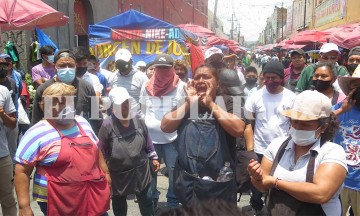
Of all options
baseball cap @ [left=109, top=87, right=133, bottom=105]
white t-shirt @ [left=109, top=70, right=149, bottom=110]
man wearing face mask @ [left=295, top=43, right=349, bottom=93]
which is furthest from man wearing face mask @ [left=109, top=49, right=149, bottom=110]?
man wearing face mask @ [left=295, top=43, right=349, bottom=93]

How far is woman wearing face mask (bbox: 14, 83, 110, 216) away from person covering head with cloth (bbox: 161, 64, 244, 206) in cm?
67

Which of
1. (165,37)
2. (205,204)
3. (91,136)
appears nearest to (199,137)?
(91,136)

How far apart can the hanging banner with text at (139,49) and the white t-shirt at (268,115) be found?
495 centimetres

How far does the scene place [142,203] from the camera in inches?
165

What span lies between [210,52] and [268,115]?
7.20 feet

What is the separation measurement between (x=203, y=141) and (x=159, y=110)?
1.74 metres

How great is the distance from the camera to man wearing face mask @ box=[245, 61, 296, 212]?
434 centimetres

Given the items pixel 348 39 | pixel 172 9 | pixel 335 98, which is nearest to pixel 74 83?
pixel 335 98

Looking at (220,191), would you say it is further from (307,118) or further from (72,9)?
(72,9)

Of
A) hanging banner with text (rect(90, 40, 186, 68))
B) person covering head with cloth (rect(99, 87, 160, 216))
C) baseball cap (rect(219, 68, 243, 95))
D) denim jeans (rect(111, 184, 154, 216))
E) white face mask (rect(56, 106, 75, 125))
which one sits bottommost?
denim jeans (rect(111, 184, 154, 216))

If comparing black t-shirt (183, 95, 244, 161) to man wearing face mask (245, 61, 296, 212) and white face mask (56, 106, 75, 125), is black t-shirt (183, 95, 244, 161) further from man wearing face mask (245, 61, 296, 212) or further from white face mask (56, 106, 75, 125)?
man wearing face mask (245, 61, 296, 212)

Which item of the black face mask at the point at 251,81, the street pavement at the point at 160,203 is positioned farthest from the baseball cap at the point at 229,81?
the black face mask at the point at 251,81

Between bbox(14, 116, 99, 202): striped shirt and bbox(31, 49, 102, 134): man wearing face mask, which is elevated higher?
bbox(31, 49, 102, 134): man wearing face mask

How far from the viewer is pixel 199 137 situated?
10.7ft
